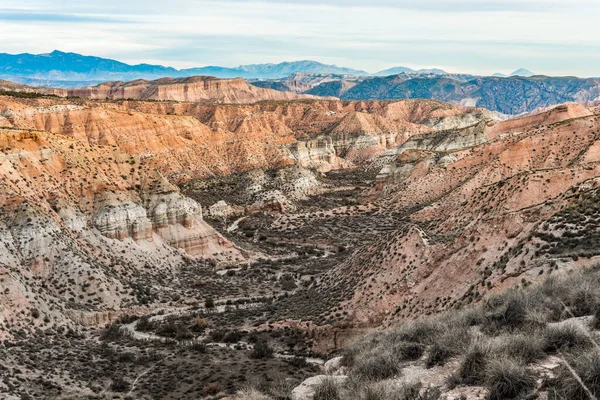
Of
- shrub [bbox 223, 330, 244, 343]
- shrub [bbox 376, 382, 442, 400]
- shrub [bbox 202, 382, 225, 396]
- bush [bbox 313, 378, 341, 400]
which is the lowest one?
shrub [bbox 223, 330, 244, 343]

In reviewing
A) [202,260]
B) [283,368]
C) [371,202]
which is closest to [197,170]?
[371,202]

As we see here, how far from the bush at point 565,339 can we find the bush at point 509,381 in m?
1.36

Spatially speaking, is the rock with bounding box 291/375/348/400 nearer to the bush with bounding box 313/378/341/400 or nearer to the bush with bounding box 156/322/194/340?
the bush with bounding box 313/378/341/400

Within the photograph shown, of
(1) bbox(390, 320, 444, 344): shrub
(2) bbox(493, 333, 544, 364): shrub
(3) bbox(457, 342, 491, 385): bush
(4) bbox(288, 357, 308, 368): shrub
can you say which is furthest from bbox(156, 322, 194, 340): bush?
(2) bbox(493, 333, 544, 364): shrub

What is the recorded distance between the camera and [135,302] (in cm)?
3506

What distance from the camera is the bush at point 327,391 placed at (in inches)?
485

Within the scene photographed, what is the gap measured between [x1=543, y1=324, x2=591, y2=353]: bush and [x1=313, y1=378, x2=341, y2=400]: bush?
456cm

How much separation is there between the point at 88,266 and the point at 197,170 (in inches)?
2444

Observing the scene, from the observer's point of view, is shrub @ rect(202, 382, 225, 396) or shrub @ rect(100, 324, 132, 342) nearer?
shrub @ rect(202, 382, 225, 396)

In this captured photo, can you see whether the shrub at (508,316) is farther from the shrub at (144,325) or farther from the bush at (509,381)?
the shrub at (144,325)

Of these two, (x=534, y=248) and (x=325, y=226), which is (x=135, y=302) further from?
(x=325, y=226)

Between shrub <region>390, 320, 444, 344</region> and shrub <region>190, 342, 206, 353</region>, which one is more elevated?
shrub <region>390, 320, 444, 344</region>

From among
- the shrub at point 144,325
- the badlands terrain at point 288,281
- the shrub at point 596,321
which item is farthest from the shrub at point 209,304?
the shrub at point 596,321

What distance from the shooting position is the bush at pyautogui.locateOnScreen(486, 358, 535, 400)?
9.56m
